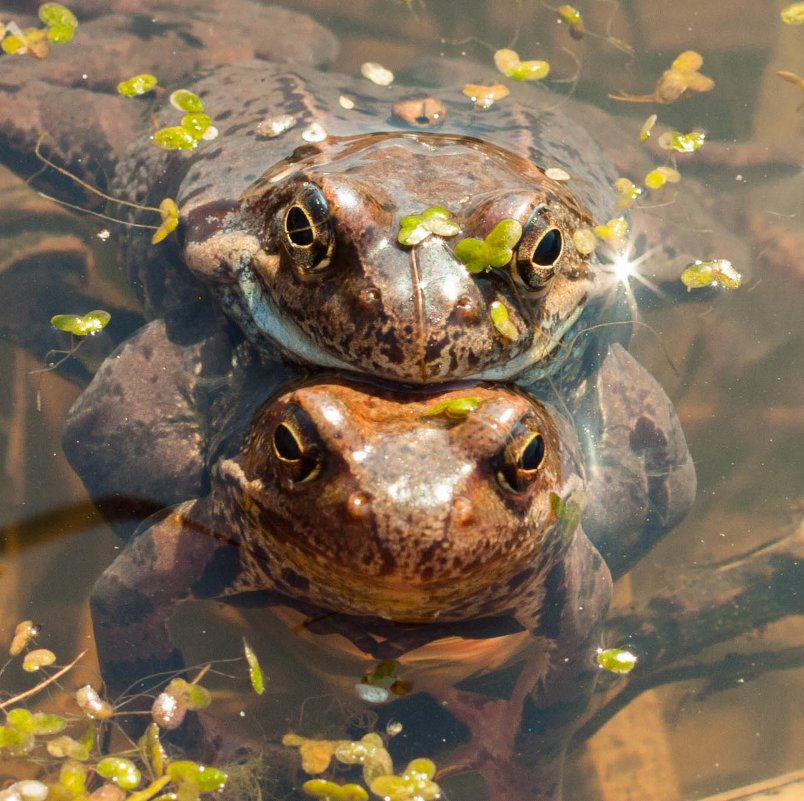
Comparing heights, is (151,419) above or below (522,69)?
below

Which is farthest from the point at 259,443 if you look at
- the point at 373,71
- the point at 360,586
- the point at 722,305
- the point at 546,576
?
the point at 722,305

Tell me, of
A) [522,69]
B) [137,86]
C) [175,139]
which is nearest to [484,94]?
[522,69]

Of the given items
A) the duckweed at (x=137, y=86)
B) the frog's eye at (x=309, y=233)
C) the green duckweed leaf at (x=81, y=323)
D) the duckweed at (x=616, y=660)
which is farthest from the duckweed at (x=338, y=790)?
the duckweed at (x=137, y=86)

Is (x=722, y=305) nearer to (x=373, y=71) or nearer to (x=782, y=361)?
(x=782, y=361)

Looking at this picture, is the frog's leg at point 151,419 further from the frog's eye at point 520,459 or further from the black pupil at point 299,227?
the frog's eye at point 520,459

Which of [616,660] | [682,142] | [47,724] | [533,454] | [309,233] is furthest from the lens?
[682,142]

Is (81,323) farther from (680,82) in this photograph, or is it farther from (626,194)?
(680,82)

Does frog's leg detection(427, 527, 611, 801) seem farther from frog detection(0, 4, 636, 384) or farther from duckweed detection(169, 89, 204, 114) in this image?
duckweed detection(169, 89, 204, 114)

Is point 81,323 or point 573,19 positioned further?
point 573,19
